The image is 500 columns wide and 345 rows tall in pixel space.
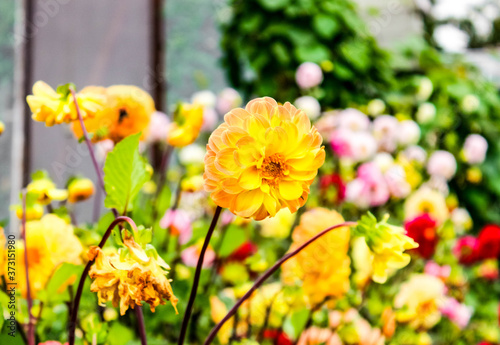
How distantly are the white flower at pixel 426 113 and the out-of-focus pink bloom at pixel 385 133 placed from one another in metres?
0.27

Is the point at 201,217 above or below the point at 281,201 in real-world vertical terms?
below

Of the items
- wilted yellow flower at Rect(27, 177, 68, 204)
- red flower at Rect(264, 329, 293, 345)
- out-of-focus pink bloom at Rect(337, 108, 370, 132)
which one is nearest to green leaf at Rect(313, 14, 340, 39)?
out-of-focus pink bloom at Rect(337, 108, 370, 132)

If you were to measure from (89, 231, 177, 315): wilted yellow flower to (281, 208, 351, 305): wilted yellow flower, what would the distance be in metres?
0.20

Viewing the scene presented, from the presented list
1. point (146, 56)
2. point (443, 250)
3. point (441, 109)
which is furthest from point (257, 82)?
point (443, 250)

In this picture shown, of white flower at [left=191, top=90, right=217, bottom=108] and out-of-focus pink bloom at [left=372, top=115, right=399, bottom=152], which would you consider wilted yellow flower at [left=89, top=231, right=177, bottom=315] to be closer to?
white flower at [left=191, top=90, right=217, bottom=108]

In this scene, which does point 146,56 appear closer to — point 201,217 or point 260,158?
point 201,217

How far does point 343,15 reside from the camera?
1.35m

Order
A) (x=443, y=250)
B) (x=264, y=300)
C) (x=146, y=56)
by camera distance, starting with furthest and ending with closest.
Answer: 1. (x=146, y=56)
2. (x=443, y=250)
3. (x=264, y=300)

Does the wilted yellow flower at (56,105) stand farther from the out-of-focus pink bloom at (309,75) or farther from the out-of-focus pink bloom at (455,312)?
the out-of-focus pink bloom at (309,75)

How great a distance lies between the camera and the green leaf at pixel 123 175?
0.27 m

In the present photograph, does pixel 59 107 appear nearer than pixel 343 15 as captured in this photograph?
Yes

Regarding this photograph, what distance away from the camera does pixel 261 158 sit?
0.21 m

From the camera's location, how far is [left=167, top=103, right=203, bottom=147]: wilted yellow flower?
1.32 feet

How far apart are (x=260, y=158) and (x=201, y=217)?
660mm
